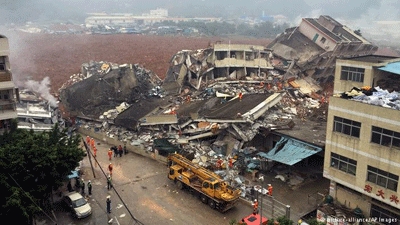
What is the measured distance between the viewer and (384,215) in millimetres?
14133

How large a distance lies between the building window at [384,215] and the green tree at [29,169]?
1169cm

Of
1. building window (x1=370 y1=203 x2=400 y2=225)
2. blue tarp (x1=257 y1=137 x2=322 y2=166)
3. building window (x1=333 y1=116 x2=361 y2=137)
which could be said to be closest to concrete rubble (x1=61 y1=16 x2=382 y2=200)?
blue tarp (x1=257 y1=137 x2=322 y2=166)

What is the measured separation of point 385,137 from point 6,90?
1605 cm

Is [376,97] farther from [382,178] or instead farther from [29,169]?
[29,169]

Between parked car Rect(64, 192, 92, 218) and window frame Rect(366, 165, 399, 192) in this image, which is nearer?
window frame Rect(366, 165, 399, 192)

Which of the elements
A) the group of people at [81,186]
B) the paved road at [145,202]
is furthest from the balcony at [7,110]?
the paved road at [145,202]

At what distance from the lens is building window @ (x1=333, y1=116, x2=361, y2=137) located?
1434 centimetres

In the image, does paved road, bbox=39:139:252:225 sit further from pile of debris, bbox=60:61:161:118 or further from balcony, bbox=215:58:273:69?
balcony, bbox=215:58:273:69

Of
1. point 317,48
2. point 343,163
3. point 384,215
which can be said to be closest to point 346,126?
point 343,163

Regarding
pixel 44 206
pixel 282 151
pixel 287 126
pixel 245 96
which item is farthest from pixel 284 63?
pixel 44 206

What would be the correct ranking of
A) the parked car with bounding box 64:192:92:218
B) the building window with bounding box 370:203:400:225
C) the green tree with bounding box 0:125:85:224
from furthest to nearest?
the parked car with bounding box 64:192:92:218, the building window with bounding box 370:203:400:225, the green tree with bounding box 0:125:85:224

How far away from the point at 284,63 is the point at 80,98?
20206 mm

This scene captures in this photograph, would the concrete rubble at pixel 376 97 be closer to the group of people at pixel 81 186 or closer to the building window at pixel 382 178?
the building window at pixel 382 178

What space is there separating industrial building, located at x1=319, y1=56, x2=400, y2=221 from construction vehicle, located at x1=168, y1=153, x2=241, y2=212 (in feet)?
13.6
